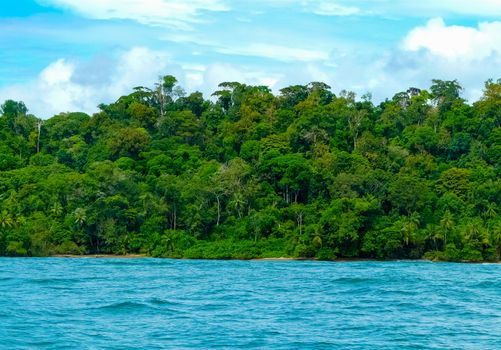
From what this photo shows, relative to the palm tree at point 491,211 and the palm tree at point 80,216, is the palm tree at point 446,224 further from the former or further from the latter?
the palm tree at point 80,216

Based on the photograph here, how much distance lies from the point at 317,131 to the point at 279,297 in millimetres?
59677

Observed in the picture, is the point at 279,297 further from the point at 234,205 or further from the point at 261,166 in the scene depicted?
the point at 261,166

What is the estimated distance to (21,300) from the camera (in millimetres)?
37156

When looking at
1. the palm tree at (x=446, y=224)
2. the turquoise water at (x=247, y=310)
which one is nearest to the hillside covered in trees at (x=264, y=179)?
the palm tree at (x=446, y=224)

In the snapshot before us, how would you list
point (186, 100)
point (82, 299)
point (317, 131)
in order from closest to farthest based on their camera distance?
1. point (82, 299)
2. point (317, 131)
3. point (186, 100)

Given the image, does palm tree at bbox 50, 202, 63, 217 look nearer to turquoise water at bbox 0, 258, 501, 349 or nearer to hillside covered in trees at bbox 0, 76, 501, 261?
hillside covered in trees at bbox 0, 76, 501, 261

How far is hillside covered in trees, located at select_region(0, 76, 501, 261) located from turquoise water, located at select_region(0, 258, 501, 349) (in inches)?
841

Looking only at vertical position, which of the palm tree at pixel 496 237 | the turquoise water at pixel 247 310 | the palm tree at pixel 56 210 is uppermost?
the palm tree at pixel 56 210

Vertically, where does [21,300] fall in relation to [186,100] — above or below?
below

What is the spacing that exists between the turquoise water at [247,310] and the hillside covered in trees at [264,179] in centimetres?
2136

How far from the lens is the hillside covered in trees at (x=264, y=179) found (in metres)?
76.5

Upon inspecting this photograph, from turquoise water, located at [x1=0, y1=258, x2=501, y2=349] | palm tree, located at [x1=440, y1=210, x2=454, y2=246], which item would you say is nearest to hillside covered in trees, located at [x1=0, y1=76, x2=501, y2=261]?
palm tree, located at [x1=440, y1=210, x2=454, y2=246]

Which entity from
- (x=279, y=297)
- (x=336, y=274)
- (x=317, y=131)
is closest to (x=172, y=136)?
(x=317, y=131)

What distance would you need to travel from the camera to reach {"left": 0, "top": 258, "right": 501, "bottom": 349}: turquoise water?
26.8m
